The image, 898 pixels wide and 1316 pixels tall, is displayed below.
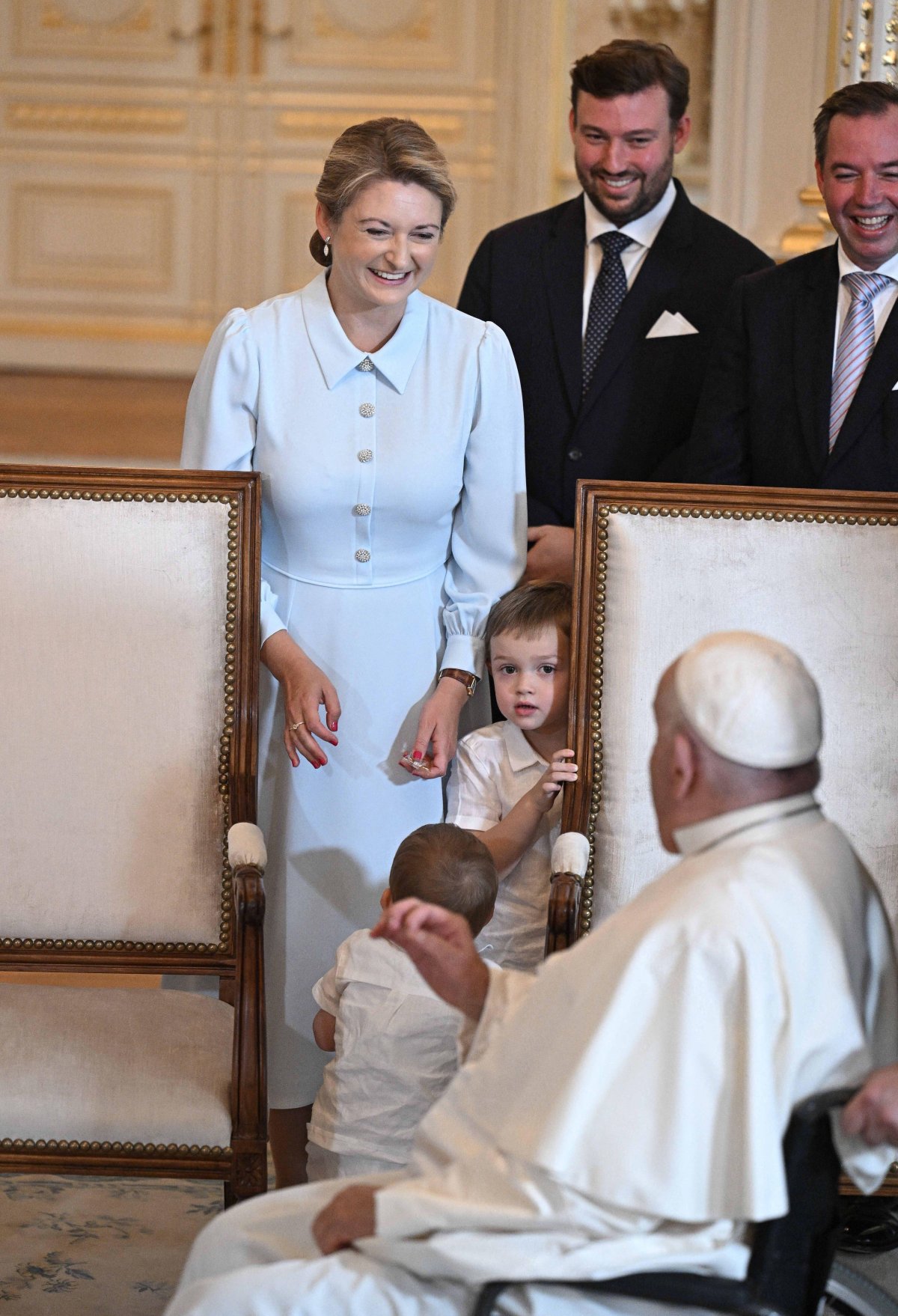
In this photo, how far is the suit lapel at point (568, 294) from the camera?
3.48 meters

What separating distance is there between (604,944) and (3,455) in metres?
5.11

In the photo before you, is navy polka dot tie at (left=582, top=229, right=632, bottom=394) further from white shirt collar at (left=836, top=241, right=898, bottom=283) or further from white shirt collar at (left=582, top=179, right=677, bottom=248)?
white shirt collar at (left=836, top=241, right=898, bottom=283)

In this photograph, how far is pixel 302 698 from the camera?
2.85 metres

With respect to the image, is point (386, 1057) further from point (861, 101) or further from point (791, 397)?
point (861, 101)

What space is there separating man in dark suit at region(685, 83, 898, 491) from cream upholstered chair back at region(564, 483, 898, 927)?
38 centimetres

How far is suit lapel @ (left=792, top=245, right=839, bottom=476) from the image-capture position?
3.11 m

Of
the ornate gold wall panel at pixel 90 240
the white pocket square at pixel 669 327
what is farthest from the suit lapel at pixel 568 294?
the ornate gold wall panel at pixel 90 240

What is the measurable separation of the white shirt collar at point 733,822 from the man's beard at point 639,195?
2.09 meters

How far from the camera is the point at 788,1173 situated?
5.46 ft

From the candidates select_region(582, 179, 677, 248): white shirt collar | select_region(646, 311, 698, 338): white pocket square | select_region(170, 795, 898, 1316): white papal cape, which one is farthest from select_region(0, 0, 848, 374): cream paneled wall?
select_region(170, 795, 898, 1316): white papal cape

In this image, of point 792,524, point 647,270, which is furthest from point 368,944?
point 647,270

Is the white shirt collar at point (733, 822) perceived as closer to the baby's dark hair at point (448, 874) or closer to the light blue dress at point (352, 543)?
the baby's dark hair at point (448, 874)

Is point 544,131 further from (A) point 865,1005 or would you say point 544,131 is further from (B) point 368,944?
(A) point 865,1005

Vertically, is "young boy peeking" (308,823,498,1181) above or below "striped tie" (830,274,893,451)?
below
